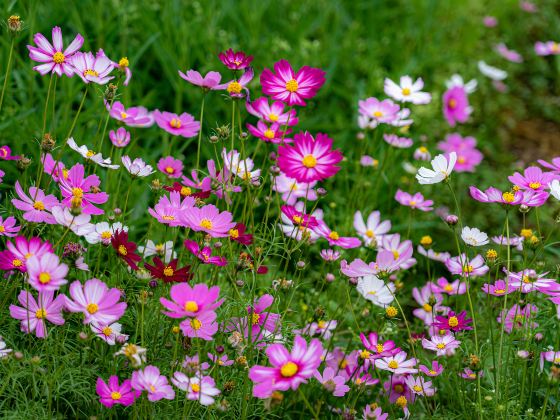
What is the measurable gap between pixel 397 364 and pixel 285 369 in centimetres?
40

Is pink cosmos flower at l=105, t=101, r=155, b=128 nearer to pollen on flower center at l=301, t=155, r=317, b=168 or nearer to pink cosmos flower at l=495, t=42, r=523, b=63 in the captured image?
pollen on flower center at l=301, t=155, r=317, b=168

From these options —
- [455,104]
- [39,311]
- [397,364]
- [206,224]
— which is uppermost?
[206,224]

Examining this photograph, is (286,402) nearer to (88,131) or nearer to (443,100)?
(88,131)

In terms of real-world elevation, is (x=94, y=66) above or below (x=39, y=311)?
above

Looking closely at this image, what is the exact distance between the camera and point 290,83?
1.48m

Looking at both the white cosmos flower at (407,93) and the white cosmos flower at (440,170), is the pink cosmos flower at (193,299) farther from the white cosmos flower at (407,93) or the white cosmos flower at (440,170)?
the white cosmos flower at (407,93)

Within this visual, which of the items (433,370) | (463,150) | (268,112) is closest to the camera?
(433,370)

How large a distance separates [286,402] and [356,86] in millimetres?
1656

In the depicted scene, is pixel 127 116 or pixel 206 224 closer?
pixel 206 224

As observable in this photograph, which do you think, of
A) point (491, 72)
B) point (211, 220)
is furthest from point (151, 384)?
point (491, 72)

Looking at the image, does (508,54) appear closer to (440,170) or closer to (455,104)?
(455,104)

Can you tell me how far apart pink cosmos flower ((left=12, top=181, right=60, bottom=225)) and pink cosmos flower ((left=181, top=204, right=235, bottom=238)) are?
269mm

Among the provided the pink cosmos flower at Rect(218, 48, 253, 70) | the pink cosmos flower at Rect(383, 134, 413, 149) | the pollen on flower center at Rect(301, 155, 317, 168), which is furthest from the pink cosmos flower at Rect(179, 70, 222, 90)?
the pink cosmos flower at Rect(383, 134, 413, 149)

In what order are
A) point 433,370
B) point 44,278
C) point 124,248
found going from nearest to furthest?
point 44,278 → point 124,248 → point 433,370
